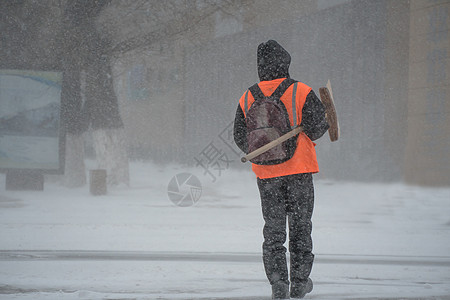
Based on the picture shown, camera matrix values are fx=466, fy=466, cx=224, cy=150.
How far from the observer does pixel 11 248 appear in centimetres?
423

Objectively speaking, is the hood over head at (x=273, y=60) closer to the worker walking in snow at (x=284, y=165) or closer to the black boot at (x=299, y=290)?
the worker walking in snow at (x=284, y=165)

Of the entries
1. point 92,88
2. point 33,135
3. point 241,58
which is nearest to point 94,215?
point 33,135

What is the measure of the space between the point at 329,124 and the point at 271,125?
0.39 metres

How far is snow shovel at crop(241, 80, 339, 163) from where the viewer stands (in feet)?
8.50

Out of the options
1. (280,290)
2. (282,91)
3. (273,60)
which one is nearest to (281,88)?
(282,91)

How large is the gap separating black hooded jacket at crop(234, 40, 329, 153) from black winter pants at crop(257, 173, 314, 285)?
28cm

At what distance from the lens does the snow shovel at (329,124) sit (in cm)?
259

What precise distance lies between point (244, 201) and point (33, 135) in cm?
431

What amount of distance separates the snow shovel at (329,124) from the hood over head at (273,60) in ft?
0.85

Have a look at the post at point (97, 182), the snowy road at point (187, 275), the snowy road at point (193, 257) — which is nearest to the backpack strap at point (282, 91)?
the snowy road at point (187, 275)

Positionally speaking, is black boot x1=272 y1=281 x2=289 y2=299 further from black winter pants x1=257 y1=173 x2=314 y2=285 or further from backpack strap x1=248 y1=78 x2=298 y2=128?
backpack strap x1=248 y1=78 x2=298 y2=128

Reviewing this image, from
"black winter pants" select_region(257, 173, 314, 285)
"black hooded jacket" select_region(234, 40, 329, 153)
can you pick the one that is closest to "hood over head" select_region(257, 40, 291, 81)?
"black hooded jacket" select_region(234, 40, 329, 153)

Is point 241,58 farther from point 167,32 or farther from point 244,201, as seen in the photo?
point 244,201

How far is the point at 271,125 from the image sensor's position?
2.63m
